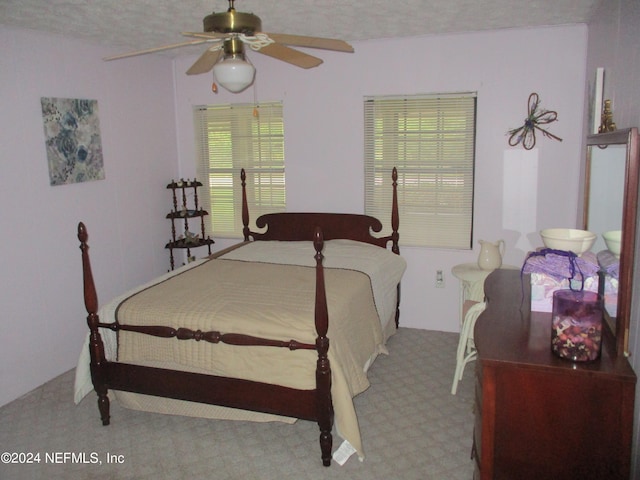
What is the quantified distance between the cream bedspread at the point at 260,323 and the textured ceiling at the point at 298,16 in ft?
5.72

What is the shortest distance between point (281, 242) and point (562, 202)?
7.79ft

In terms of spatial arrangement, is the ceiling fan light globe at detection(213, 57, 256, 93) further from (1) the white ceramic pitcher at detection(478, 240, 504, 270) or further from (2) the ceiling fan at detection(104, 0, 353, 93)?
(1) the white ceramic pitcher at detection(478, 240, 504, 270)

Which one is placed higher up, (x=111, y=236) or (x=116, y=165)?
(x=116, y=165)

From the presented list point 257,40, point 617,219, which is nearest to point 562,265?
point 617,219

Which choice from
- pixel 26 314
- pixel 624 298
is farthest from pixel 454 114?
pixel 26 314

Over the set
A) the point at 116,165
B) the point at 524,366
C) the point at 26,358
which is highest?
the point at 116,165

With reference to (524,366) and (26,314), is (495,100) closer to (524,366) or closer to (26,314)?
(524,366)

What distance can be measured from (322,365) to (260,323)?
0.42 m

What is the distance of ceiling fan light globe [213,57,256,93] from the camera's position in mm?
2389

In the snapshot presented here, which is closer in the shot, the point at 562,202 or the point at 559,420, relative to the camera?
the point at 559,420

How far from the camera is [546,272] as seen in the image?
2.31 metres

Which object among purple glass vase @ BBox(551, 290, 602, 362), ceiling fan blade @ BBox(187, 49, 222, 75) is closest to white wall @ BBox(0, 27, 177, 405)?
ceiling fan blade @ BBox(187, 49, 222, 75)

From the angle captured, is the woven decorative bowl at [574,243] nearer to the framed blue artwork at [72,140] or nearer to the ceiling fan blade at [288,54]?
the ceiling fan blade at [288,54]

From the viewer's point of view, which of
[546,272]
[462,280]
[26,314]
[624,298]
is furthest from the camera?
[462,280]
